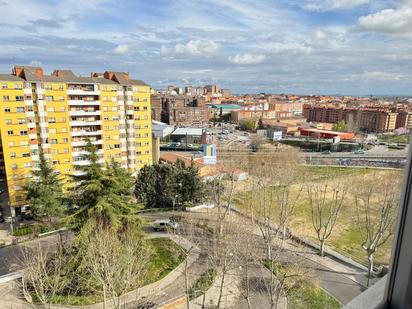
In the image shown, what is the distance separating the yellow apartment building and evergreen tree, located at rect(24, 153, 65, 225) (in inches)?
36.1

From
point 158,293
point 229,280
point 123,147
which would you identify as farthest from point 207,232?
point 123,147

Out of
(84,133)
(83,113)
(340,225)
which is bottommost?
(340,225)

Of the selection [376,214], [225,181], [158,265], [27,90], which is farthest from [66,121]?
[376,214]

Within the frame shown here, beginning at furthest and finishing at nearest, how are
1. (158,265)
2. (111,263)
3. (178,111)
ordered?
(178,111), (158,265), (111,263)

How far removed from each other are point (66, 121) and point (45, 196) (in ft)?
11.0

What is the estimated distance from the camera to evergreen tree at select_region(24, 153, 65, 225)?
28.9ft

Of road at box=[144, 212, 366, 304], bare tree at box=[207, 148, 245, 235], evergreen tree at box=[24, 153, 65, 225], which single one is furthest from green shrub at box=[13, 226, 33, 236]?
road at box=[144, 212, 366, 304]

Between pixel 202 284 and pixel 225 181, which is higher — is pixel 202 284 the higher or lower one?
the lower one

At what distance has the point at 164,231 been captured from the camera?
7.84 m

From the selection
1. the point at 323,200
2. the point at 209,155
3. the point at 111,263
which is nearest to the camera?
the point at 111,263

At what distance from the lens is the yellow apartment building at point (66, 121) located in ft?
32.5

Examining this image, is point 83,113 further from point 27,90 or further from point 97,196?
point 97,196

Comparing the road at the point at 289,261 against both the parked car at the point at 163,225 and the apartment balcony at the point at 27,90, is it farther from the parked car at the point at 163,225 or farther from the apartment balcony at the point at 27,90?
the apartment balcony at the point at 27,90

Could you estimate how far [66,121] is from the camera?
1099 cm
